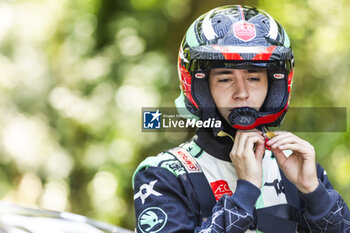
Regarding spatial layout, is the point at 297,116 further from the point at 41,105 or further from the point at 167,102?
the point at 41,105

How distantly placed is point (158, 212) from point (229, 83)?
1.94 ft

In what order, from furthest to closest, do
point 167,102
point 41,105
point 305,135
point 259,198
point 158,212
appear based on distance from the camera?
point 41,105, point 167,102, point 305,135, point 259,198, point 158,212

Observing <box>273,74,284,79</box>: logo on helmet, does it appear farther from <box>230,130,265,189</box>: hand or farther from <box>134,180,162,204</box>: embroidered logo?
<box>134,180,162,204</box>: embroidered logo

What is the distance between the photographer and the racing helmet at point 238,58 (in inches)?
83.1

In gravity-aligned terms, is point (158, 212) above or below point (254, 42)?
below

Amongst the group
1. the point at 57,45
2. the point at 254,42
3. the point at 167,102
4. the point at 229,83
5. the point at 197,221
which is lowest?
the point at 197,221

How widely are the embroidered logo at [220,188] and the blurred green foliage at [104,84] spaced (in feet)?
9.73

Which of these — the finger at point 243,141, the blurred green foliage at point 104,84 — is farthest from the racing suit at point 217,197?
the blurred green foliage at point 104,84

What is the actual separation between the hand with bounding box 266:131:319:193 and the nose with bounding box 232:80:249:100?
0.21 meters

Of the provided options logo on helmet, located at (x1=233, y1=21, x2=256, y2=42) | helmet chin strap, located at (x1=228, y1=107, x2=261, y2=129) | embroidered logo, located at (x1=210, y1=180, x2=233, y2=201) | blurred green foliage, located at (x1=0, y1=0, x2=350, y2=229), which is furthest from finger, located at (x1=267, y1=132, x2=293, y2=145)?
blurred green foliage, located at (x1=0, y1=0, x2=350, y2=229)

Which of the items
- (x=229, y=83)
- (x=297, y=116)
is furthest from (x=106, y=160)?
(x=229, y=83)

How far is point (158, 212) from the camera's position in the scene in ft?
6.40

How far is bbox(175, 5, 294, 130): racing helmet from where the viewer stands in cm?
211

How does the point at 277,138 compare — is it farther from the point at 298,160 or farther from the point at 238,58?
the point at 238,58
